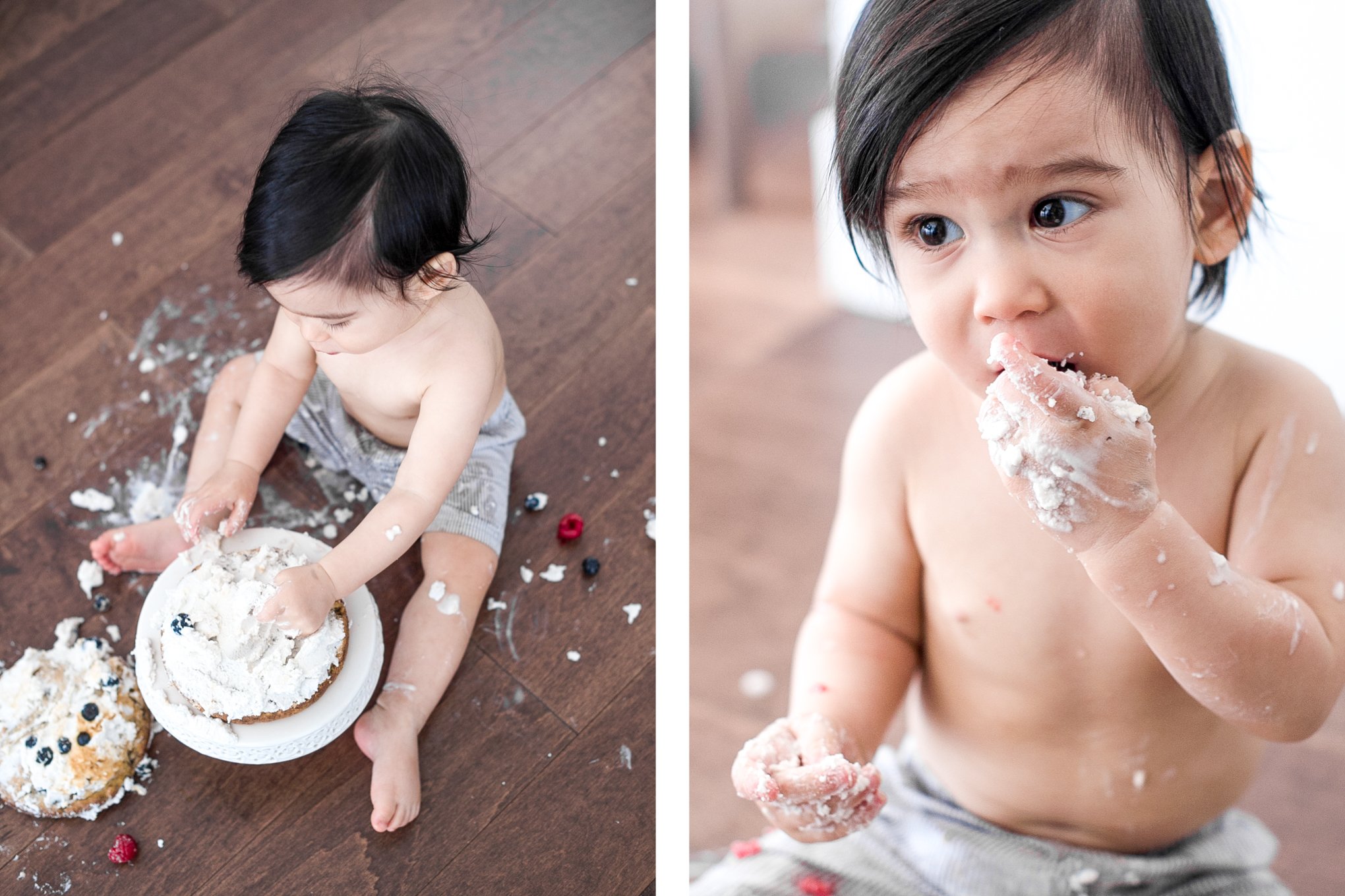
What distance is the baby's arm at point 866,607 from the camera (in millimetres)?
728

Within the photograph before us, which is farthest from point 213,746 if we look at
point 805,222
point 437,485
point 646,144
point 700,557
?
point 805,222

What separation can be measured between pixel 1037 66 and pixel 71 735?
0.70 m

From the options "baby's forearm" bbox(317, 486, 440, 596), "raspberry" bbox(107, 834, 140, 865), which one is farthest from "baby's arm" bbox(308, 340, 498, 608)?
"raspberry" bbox(107, 834, 140, 865)

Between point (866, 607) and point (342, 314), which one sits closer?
point (342, 314)

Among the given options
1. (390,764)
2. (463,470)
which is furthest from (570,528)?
(390,764)

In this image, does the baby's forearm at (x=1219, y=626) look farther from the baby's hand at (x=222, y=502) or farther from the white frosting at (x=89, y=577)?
the white frosting at (x=89, y=577)

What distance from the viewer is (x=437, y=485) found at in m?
0.72

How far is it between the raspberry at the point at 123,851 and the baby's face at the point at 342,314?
0.34 meters

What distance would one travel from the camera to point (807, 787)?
0.61 meters

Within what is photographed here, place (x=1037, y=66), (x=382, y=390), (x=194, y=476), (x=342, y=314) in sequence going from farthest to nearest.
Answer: (x=194, y=476) < (x=382, y=390) < (x=342, y=314) < (x=1037, y=66)

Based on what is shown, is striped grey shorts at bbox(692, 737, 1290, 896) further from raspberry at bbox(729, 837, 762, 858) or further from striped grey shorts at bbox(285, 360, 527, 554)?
striped grey shorts at bbox(285, 360, 527, 554)

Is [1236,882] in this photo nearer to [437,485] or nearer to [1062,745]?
[1062,745]

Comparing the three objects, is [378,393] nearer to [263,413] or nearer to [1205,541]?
[263,413]

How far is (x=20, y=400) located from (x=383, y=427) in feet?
1.15
